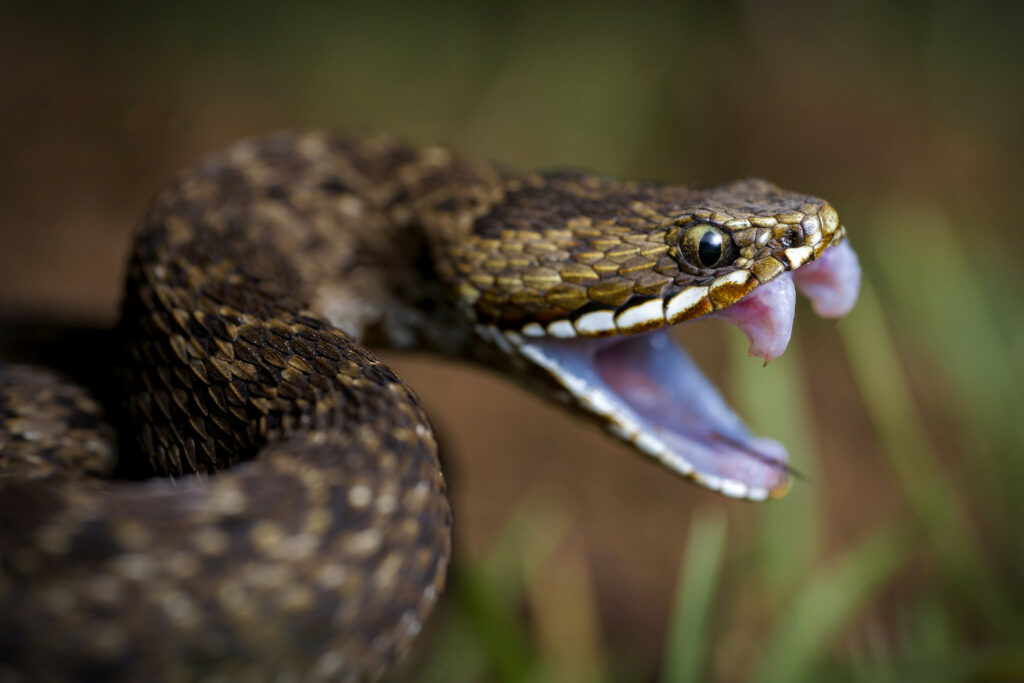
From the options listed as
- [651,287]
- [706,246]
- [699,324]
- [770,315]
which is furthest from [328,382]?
[699,324]

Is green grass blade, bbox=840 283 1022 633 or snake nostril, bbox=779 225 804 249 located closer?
snake nostril, bbox=779 225 804 249

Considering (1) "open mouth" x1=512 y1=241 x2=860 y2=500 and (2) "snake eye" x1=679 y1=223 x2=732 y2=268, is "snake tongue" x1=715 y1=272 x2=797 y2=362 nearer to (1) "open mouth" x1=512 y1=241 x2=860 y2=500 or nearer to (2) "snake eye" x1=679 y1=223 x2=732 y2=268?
(1) "open mouth" x1=512 y1=241 x2=860 y2=500

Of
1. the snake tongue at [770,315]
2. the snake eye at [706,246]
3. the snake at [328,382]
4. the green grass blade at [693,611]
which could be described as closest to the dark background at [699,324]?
the green grass blade at [693,611]

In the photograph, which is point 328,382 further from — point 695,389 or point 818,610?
point 818,610

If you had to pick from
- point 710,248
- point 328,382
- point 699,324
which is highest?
point 710,248

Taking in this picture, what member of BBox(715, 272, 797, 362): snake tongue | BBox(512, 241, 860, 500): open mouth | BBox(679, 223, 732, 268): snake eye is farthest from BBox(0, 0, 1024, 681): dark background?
BBox(679, 223, 732, 268): snake eye
